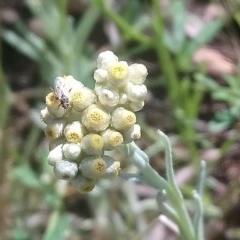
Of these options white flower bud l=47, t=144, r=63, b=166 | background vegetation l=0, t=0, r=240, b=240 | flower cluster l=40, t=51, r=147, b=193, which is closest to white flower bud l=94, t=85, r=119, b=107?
flower cluster l=40, t=51, r=147, b=193

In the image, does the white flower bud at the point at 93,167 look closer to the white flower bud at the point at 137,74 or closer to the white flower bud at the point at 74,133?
the white flower bud at the point at 74,133

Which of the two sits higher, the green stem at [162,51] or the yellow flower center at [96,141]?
the green stem at [162,51]

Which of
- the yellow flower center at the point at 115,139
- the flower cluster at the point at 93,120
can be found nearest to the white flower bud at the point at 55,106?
the flower cluster at the point at 93,120

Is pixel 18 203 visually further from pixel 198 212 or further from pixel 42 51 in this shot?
pixel 198 212

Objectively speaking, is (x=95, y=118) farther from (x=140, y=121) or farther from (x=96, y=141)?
(x=140, y=121)

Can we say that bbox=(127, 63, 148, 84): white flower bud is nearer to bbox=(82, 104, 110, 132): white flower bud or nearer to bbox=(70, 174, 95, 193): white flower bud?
bbox=(82, 104, 110, 132): white flower bud
